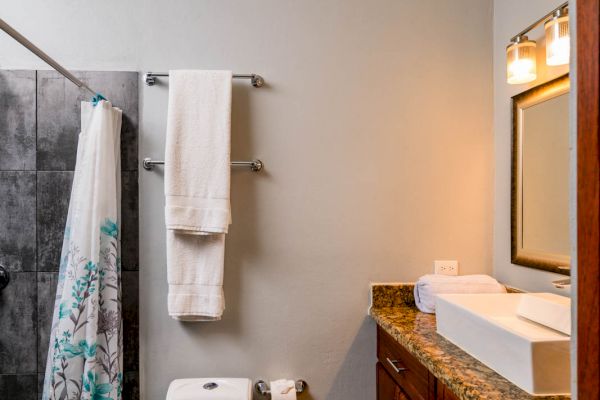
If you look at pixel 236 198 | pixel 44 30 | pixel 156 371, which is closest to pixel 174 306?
pixel 156 371

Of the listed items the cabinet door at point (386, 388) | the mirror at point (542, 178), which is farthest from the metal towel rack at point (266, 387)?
the mirror at point (542, 178)

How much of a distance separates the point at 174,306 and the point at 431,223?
112 centimetres

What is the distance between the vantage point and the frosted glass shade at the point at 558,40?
1.37 m

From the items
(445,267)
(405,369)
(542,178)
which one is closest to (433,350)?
(405,369)

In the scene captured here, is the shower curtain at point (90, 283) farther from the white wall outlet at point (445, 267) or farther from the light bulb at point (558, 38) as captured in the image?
the light bulb at point (558, 38)

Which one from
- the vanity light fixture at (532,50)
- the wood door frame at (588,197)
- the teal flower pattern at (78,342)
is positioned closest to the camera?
the wood door frame at (588,197)

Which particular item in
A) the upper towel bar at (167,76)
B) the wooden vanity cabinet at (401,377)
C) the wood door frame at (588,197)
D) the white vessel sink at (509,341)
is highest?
the upper towel bar at (167,76)

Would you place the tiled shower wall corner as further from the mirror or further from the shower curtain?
the mirror

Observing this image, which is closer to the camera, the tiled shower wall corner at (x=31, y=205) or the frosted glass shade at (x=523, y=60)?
the frosted glass shade at (x=523, y=60)

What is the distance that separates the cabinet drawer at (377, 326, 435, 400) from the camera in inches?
52.1

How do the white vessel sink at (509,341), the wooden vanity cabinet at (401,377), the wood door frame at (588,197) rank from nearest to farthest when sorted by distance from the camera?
1. the wood door frame at (588,197)
2. the white vessel sink at (509,341)
3. the wooden vanity cabinet at (401,377)

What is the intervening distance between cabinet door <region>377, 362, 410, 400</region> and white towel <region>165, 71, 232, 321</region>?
0.70 meters

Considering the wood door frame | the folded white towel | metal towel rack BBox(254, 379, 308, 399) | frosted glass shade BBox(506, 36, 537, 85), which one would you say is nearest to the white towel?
metal towel rack BBox(254, 379, 308, 399)

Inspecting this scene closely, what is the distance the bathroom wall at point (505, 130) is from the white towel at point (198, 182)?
115 centimetres
